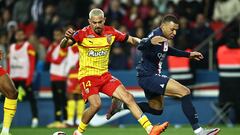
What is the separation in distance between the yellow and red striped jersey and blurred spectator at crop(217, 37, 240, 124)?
5.22 metres

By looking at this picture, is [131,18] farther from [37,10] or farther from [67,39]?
[67,39]

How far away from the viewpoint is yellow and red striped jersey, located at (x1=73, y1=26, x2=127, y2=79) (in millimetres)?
13086

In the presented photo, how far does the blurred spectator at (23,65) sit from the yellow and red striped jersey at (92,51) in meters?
5.10

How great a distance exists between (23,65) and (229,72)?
4.65 m

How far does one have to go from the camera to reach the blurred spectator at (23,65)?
18094mm

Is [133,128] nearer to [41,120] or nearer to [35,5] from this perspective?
[41,120]

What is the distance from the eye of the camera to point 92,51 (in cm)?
1310

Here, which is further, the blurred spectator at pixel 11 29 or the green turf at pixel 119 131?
the blurred spectator at pixel 11 29

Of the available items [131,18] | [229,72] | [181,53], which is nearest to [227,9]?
[131,18]

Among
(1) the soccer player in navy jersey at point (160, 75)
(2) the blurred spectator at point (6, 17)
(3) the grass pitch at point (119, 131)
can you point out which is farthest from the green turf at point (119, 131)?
(2) the blurred spectator at point (6, 17)

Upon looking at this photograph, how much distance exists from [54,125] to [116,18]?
457cm

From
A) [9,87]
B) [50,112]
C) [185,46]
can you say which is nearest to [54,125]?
[50,112]

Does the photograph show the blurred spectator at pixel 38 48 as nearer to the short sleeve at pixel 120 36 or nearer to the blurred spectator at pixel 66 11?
the blurred spectator at pixel 66 11

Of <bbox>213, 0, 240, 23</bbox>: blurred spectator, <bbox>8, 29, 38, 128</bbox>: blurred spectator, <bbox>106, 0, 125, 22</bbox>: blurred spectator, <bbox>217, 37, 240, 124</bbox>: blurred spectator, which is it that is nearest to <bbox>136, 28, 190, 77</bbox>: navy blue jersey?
<bbox>217, 37, 240, 124</bbox>: blurred spectator
